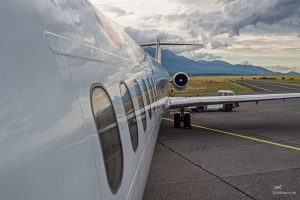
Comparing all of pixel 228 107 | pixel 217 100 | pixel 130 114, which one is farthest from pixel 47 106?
pixel 228 107

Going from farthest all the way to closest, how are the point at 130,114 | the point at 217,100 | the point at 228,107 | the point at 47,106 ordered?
the point at 228,107 < the point at 217,100 < the point at 130,114 < the point at 47,106

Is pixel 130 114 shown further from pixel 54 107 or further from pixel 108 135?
pixel 54 107

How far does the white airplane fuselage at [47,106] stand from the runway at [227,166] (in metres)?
4.70

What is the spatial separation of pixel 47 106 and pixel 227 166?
7772 mm

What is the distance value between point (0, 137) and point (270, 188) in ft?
21.4

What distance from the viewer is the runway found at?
700cm

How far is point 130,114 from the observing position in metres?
4.39

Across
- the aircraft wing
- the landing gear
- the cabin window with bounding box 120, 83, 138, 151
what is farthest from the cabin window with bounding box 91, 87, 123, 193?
the landing gear

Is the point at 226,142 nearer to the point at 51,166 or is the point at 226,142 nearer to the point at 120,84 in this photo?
the point at 120,84

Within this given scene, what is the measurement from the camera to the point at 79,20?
9.27 feet

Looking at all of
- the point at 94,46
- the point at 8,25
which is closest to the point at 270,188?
the point at 94,46

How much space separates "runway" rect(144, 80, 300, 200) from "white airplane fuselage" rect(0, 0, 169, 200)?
15.4ft

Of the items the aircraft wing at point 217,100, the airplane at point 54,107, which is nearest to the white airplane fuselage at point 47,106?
the airplane at point 54,107

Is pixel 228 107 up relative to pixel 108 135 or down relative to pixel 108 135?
down
